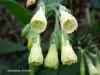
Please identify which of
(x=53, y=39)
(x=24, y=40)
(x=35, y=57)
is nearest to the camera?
(x=35, y=57)

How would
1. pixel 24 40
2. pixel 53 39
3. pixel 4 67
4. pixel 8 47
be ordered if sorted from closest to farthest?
pixel 53 39 < pixel 4 67 < pixel 8 47 < pixel 24 40

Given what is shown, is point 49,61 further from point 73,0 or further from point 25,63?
point 73,0

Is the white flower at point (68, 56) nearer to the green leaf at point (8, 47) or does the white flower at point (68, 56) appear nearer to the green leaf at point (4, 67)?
the green leaf at point (4, 67)

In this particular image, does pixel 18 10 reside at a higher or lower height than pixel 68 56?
higher

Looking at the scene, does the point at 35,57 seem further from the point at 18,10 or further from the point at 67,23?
the point at 18,10

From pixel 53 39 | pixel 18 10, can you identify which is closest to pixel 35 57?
pixel 53 39

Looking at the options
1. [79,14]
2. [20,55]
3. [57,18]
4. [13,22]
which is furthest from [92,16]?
[57,18]

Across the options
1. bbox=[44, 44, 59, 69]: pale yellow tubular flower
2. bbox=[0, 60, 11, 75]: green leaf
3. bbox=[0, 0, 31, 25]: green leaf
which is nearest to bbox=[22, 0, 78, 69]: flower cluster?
bbox=[44, 44, 59, 69]: pale yellow tubular flower

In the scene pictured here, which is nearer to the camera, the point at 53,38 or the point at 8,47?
the point at 53,38
